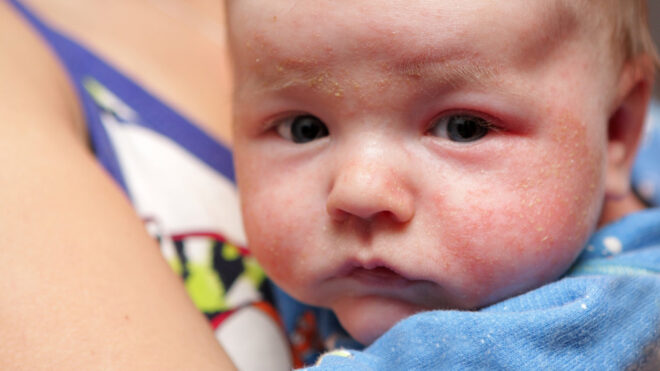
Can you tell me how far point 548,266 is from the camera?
2.32 ft

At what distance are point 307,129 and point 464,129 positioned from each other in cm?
19

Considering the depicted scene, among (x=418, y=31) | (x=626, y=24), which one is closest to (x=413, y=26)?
(x=418, y=31)

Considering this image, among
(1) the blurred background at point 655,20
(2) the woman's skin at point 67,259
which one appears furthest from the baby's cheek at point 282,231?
(1) the blurred background at point 655,20

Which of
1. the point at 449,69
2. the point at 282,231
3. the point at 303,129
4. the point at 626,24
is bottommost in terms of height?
the point at 282,231

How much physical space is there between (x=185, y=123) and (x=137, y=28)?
0.40 metres

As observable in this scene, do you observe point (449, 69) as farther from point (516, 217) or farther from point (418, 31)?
point (516, 217)

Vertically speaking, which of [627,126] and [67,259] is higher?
[627,126]

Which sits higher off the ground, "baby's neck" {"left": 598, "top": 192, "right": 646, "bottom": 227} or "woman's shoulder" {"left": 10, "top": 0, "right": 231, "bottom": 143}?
"baby's neck" {"left": 598, "top": 192, "right": 646, "bottom": 227}

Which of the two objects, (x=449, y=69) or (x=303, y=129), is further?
(x=303, y=129)

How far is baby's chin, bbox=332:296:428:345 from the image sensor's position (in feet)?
2.40

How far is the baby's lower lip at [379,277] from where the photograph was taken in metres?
0.72

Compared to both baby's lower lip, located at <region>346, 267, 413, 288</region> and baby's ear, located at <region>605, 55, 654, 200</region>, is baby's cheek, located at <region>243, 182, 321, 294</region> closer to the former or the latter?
baby's lower lip, located at <region>346, 267, 413, 288</region>

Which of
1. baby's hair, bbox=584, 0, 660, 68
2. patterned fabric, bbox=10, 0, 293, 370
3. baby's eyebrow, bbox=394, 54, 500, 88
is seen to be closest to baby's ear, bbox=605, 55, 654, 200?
baby's hair, bbox=584, 0, 660, 68

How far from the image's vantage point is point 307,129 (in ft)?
2.54
